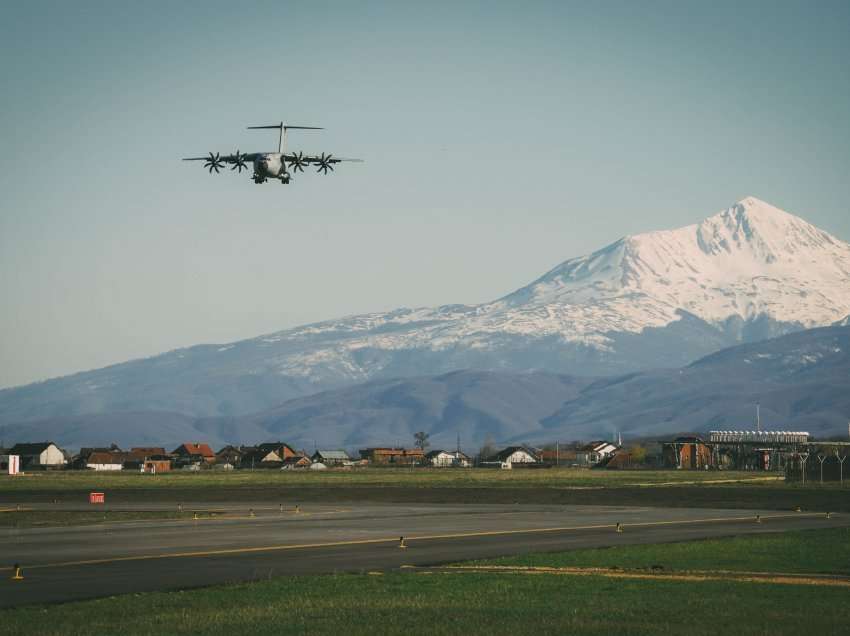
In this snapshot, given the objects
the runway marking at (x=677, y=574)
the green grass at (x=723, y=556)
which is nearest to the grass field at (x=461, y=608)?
the runway marking at (x=677, y=574)

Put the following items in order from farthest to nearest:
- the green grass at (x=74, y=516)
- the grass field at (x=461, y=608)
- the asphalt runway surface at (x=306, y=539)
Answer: the green grass at (x=74, y=516)
the asphalt runway surface at (x=306, y=539)
the grass field at (x=461, y=608)

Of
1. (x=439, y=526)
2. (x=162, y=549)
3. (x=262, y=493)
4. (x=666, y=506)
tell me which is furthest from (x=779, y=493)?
(x=162, y=549)

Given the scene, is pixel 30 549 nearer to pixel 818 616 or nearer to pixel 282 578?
pixel 282 578

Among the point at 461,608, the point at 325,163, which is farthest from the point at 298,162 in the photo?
the point at 461,608

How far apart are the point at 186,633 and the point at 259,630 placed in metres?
1.70

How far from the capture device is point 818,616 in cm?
3356

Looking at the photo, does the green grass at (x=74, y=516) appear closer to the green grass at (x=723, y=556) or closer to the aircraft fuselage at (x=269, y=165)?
the aircraft fuselage at (x=269, y=165)

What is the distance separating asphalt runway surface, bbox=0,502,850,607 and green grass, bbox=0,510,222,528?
260 cm

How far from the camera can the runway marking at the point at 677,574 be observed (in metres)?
41.6

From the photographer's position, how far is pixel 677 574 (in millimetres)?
43656

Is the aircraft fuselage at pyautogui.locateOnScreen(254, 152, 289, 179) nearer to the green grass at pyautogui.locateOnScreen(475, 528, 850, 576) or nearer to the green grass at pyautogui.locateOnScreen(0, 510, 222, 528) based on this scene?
the green grass at pyautogui.locateOnScreen(0, 510, 222, 528)

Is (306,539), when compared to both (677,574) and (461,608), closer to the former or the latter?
(677,574)

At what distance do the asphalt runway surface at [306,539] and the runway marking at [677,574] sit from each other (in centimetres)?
302

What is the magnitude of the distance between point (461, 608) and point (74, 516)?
161ft
